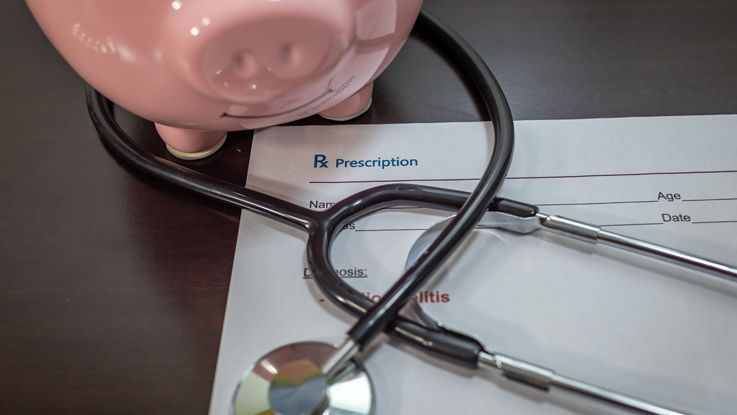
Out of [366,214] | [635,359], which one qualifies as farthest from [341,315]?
[635,359]

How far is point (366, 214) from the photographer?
0.48 m

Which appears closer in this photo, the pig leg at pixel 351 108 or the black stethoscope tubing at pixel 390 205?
the black stethoscope tubing at pixel 390 205

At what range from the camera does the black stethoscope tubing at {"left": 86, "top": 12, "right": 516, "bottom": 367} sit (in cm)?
37

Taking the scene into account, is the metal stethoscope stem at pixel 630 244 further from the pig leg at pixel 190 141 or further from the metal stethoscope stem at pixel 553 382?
the pig leg at pixel 190 141

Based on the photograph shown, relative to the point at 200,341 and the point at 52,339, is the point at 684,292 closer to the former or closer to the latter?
the point at 200,341

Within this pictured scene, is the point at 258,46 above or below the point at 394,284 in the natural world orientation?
above

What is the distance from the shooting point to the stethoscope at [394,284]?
354mm

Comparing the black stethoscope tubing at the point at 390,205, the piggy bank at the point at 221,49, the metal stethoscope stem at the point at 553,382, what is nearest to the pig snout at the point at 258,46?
the piggy bank at the point at 221,49

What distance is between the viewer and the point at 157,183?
51 cm

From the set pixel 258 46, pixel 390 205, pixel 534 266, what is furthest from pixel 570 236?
pixel 258 46

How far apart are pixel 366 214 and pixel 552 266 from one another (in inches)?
5.8

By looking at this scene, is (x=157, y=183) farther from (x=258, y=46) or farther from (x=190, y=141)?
(x=258, y=46)

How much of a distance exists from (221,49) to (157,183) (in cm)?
20

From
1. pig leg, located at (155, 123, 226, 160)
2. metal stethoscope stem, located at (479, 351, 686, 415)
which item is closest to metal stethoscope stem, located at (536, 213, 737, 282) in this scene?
metal stethoscope stem, located at (479, 351, 686, 415)
